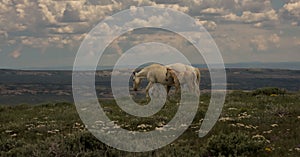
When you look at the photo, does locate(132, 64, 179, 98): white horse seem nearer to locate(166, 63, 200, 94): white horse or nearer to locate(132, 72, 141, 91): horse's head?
locate(166, 63, 200, 94): white horse

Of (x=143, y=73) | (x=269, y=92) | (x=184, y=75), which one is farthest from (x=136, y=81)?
(x=269, y=92)

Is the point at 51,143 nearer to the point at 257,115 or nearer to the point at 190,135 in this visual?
the point at 190,135

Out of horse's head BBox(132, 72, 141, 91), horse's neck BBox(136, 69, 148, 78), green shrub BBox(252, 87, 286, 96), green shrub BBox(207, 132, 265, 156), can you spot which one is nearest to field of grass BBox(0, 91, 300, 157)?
green shrub BBox(207, 132, 265, 156)

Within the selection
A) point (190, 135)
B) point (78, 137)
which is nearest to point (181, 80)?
point (190, 135)

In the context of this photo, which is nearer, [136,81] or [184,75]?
[184,75]

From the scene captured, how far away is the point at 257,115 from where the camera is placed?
16.6 metres

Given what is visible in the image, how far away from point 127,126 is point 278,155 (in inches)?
286

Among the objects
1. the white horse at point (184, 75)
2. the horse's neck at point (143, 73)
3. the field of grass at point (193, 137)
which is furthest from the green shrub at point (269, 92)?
the horse's neck at point (143, 73)

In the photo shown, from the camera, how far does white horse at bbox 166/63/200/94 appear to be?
31.5 m

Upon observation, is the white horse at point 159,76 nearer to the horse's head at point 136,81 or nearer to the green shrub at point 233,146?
the horse's head at point 136,81

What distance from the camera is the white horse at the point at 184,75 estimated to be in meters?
31.5

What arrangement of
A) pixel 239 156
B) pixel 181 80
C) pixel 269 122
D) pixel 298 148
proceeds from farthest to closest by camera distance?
pixel 181 80, pixel 269 122, pixel 298 148, pixel 239 156

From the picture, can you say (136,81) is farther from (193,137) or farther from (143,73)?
(193,137)

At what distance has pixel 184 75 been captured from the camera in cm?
3172
